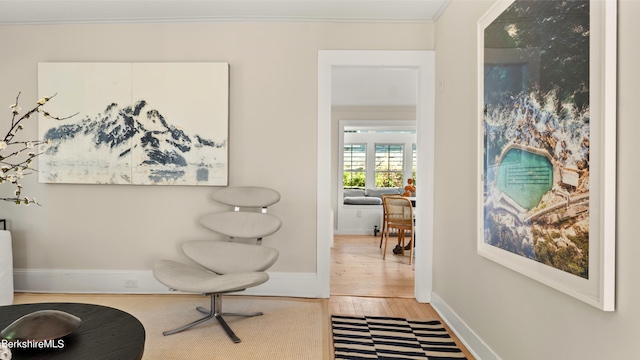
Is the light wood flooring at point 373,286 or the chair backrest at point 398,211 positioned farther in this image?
the chair backrest at point 398,211

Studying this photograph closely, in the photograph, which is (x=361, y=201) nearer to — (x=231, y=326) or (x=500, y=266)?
(x=231, y=326)

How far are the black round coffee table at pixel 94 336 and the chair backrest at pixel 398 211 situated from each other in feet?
12.5

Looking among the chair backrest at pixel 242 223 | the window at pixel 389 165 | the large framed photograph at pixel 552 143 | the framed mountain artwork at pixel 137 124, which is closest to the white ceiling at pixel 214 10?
the framed mountain artwork at pixel 137 124

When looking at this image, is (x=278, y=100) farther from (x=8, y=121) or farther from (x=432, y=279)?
(x=8, y=121)

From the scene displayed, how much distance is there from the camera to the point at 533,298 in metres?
1.75

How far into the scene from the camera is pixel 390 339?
256 cm

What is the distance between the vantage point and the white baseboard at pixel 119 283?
3.38 meters

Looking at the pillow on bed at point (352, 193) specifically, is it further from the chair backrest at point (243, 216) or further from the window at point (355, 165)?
the chair backrest at point (243, 216)

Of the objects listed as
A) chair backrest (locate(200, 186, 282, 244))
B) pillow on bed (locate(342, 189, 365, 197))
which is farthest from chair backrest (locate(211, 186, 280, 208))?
pillow on bed (locate(342, 189, 365, 197))

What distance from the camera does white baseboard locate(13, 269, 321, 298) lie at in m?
3.38

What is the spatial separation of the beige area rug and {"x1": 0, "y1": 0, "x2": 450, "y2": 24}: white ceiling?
2436 mm

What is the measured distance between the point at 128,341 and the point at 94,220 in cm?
223

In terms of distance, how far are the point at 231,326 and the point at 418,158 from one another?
204 cm

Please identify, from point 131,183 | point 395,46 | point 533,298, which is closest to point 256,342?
point 533,298
